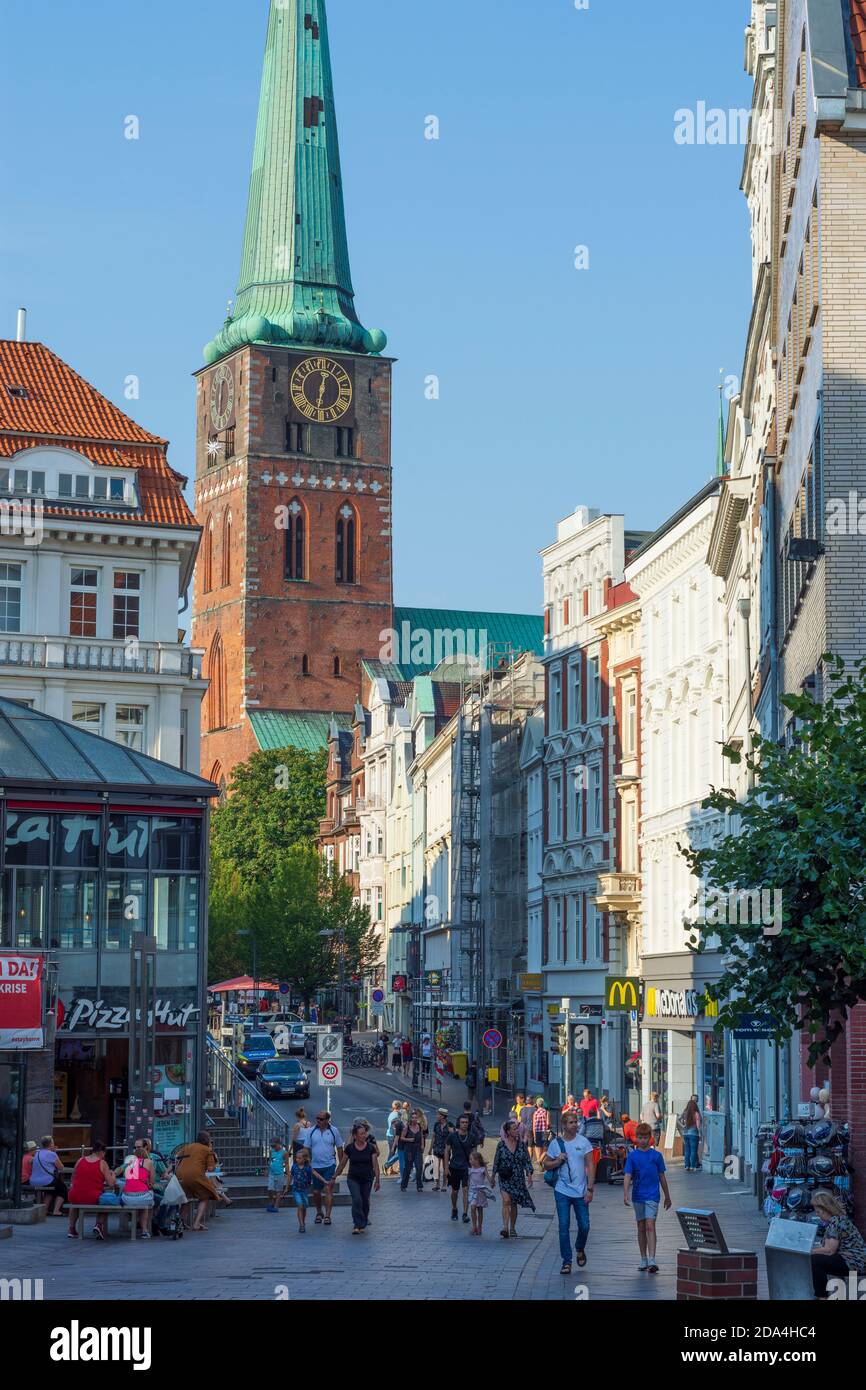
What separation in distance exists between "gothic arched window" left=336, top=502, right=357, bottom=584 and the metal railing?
325 ft

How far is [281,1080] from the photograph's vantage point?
6588cm

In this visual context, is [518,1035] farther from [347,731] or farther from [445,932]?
[347,731]

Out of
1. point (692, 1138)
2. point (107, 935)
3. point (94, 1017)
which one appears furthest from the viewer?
point (692, 1138)

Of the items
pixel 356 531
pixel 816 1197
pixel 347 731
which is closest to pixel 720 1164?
pixel 816 1197

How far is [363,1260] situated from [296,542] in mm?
121788

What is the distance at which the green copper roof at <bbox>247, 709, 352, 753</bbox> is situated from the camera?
140 m

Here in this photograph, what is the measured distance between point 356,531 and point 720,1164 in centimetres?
10489

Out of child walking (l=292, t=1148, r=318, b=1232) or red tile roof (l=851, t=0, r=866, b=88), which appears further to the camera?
child walking (l=292, t=1148, r=318, b=1232)

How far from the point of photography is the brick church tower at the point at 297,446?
5630 inches

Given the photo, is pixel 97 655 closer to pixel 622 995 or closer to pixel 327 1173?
pixel 622 995

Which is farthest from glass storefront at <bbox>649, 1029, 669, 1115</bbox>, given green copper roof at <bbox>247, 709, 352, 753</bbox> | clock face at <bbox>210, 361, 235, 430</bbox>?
clock face at <bbox>210, 361, 235, 430</bbox>

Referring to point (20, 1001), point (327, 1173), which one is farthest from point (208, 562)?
point (20, 1001)

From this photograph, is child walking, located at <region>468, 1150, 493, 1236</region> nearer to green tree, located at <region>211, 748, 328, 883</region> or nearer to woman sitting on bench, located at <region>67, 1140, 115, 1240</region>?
woman sitting on bench, located at <region>67, 1140, 115, 1240</region>

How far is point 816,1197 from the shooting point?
18078 mm
